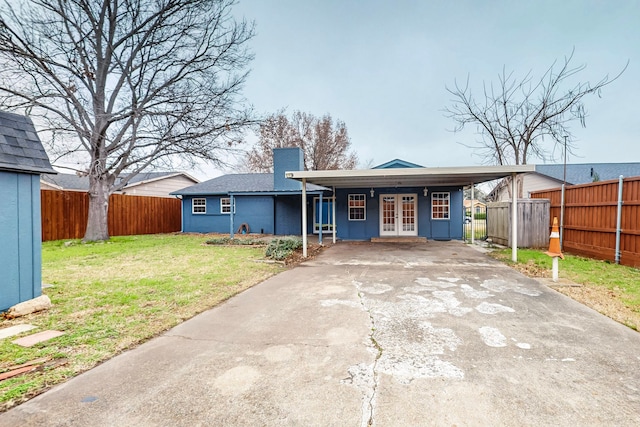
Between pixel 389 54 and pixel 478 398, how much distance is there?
14.8 m

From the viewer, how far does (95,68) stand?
1176 centimetres

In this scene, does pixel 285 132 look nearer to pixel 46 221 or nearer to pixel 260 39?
pixel 260 39

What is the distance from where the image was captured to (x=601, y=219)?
757cm

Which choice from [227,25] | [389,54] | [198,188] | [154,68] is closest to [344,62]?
[389,54]

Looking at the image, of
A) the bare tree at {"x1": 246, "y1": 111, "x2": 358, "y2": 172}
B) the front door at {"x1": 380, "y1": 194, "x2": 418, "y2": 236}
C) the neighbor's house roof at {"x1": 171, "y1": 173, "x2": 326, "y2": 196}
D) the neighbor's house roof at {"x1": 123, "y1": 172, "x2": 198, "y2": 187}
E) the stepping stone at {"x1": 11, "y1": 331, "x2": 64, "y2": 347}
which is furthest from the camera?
the bare tree at {"x1": 246, "y1": 111, "x2": 358, "y2": 172}

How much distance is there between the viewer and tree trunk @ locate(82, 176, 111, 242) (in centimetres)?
1203

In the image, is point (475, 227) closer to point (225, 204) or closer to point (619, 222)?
point (619, 222)

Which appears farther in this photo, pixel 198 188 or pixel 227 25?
Answer: pixel 198 188

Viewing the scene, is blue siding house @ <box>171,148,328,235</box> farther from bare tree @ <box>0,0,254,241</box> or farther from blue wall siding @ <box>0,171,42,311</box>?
blue wall siding @ <box>0,171,42,311</box>

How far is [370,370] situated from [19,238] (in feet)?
15.5

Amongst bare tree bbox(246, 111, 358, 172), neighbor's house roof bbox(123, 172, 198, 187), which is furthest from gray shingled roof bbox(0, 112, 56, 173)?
bare tree bbox(246, 111, 358, 172)

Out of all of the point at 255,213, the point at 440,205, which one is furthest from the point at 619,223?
the point at 255,213

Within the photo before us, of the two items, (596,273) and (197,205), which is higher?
(197,205)

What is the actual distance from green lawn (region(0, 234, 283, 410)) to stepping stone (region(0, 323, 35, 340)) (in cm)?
11
